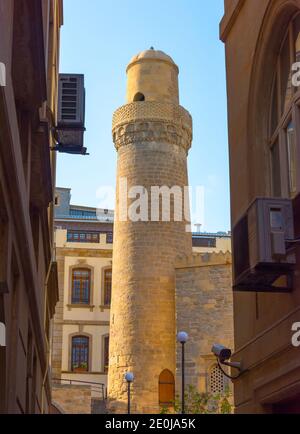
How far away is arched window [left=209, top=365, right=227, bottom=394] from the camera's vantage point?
35344 millimetres

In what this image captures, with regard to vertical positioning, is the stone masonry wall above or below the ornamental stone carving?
below

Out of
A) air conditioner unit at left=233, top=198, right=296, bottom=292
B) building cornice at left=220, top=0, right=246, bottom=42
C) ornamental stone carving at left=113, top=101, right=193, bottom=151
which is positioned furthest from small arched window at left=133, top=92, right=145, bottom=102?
air conditioner unit at left=233, top=198, right=296, bottom=292

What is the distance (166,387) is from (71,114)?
24.6m


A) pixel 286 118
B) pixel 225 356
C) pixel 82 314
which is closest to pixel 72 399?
pixel 82 314

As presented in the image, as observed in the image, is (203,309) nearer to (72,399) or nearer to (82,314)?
(72,399)

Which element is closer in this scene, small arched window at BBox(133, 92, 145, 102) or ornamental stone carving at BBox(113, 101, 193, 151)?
ornamental stone carving at BBox(113, 101, 193, 151)

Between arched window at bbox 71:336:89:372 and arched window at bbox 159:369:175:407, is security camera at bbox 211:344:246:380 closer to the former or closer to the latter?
arched window at bbox 159:369:175:407

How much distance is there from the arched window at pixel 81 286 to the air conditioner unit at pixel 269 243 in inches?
1577

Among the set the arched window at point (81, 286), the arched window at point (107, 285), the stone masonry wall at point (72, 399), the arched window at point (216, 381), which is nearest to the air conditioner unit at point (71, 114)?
the arched window at point (216, 381)

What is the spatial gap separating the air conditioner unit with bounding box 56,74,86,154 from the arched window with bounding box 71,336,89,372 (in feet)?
107

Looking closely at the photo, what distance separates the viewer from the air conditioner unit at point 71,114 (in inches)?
527

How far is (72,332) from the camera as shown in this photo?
154 ft

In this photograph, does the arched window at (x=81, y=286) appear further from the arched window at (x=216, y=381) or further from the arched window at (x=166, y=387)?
the arched window at (x=216, y=381)

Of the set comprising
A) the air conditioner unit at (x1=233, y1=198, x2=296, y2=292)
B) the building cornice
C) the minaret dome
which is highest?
the minaret dome
